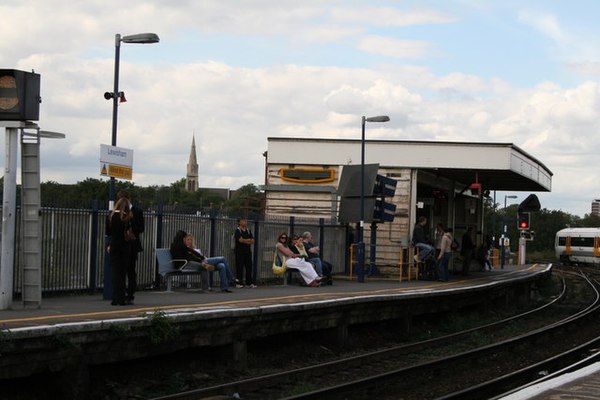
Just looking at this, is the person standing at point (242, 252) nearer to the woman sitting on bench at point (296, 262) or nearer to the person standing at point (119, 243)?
the woman sitting on bench at point (296, 262)

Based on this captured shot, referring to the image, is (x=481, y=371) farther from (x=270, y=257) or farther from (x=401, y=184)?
(x=401, y=184)

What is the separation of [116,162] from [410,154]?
16.0 m

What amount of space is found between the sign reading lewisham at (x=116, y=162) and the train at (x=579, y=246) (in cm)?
5227

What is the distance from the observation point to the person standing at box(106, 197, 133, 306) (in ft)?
43.3

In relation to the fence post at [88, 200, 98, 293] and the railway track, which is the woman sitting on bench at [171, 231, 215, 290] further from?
the railway track

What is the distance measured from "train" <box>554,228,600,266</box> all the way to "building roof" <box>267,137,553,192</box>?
34.3 meters

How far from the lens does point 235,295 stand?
54.1ft

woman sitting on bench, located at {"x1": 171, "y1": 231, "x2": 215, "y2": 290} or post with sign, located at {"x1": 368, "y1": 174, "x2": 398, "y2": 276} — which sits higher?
post with sign, located at {"x1": 368, "y1": 174, "x2": 398, "y2": 276}

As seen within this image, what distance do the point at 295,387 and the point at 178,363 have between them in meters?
1.81

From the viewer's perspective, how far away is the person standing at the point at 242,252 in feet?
62.3

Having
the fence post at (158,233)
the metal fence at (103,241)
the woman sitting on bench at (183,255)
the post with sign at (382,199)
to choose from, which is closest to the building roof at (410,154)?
the post with sign at (382,199)

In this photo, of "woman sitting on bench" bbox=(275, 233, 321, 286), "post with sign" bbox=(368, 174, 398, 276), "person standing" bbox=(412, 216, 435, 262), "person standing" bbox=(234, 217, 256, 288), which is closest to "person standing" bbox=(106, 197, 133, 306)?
"person standing" bbox=(234, 217, 256, 288)

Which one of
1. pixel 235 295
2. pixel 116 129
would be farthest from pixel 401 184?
pixel 116 129

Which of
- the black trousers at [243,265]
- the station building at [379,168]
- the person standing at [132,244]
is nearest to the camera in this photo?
the person standing at [132,244]
